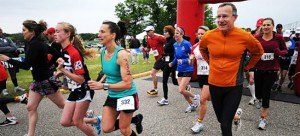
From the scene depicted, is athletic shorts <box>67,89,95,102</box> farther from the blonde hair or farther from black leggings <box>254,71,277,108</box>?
black leggings <box>254,71,277,108</box>

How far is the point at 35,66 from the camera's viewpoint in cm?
449

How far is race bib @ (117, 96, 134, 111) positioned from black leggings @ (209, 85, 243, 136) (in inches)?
43.5

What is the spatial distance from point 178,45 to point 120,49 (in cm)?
312

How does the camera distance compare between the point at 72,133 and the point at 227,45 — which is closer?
the point at 227,45

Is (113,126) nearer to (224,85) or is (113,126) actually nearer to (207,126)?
(224,85)

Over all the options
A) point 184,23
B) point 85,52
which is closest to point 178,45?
point 85,52

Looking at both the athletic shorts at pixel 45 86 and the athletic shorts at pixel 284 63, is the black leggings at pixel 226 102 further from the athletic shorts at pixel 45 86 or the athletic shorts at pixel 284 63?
the athletic shorts at pixel 284 63

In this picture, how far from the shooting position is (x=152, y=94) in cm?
825

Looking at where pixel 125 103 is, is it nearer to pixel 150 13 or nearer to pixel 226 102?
pixel 226 102

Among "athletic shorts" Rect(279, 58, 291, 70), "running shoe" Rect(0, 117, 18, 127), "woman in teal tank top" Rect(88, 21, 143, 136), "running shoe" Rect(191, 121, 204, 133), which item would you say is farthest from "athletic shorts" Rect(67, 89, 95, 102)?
"athletic shorts" Rect(279, 58, 291, 70)

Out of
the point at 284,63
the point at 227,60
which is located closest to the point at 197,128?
the point at 227,60

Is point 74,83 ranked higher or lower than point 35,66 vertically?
lower

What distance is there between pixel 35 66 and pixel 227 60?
2786 mm

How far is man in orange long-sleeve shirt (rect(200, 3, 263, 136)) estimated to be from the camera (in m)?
3.63
